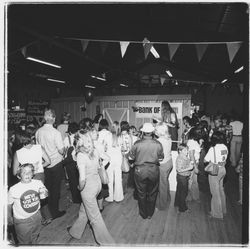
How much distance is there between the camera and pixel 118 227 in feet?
12.2

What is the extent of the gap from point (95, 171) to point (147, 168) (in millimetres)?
1214

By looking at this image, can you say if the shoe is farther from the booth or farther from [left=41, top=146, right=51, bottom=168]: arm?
the booth

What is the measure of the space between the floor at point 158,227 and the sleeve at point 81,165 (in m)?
1.13

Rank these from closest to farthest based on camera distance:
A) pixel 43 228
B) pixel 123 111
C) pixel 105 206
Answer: pixel 43 228, pixel 105 206, pixel 123 111

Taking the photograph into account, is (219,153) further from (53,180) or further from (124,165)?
(53,180)

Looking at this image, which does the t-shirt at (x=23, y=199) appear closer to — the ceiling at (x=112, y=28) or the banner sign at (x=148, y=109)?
the ceiling at (x=112, y=28)

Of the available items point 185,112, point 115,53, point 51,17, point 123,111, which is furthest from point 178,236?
point 115,53

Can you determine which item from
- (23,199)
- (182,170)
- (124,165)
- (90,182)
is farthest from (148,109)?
(23,199)

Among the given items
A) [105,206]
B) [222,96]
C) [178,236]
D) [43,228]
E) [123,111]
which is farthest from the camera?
[222,96]

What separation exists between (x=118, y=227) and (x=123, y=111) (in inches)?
298

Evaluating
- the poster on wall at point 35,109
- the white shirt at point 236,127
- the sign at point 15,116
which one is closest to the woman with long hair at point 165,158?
the white shirt at point 236,127

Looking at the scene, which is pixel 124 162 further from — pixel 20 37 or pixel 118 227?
pixel 20 37

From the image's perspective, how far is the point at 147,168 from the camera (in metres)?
3.90

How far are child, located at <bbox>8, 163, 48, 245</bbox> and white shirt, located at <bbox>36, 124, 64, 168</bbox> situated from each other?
3.95 ft
